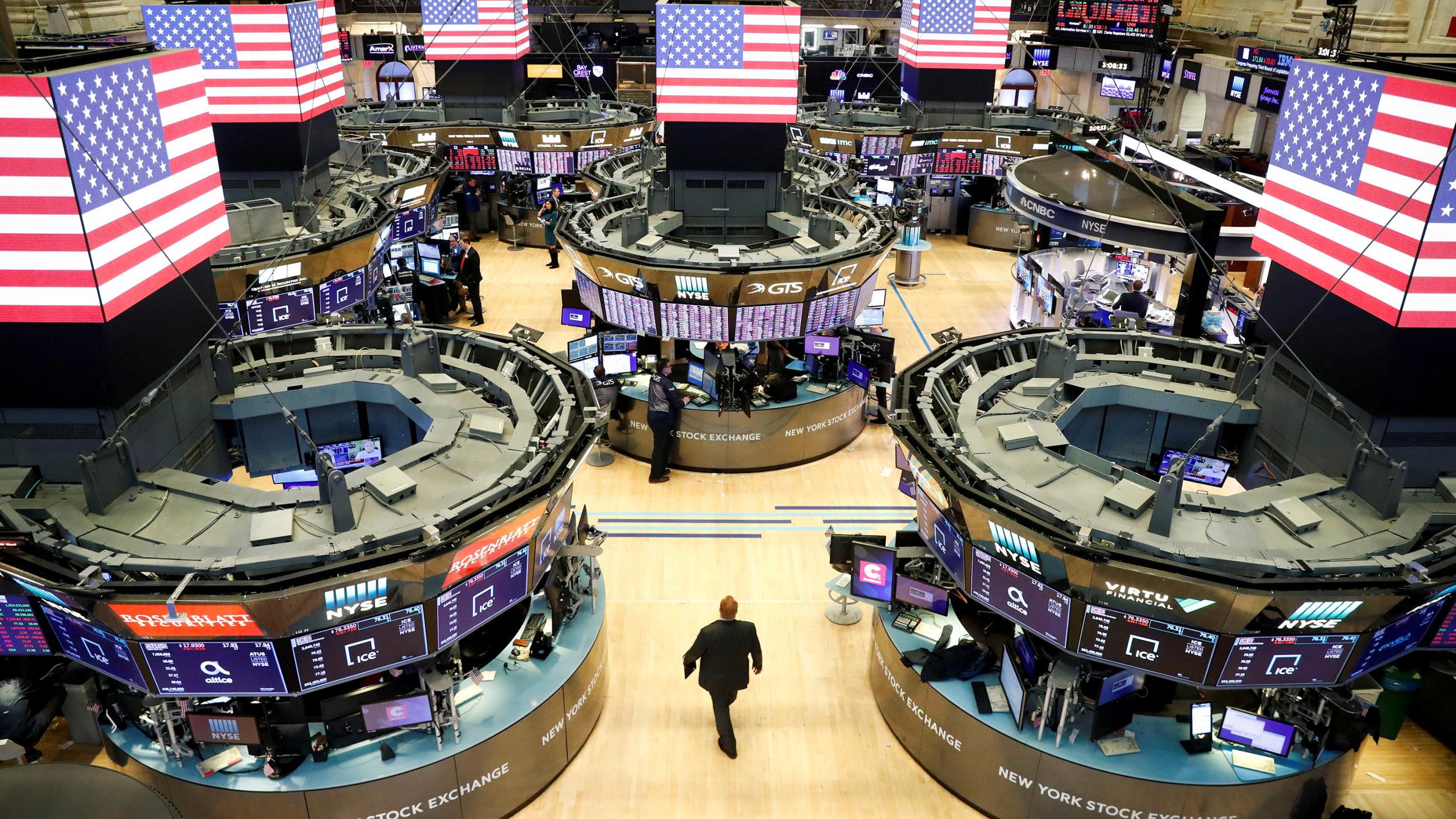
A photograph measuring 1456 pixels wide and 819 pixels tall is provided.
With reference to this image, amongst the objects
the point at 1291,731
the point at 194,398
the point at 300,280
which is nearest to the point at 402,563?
the point at 194,398

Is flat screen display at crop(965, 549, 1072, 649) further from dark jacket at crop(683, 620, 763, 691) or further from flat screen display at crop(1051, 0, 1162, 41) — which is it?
flat screen display at crop(1051, 0, 1162, 41)

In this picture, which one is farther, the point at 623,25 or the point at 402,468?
the point at 623,25

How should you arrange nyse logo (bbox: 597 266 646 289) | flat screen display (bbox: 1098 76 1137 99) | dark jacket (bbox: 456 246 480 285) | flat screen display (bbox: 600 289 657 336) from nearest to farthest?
nyse logo (bbox: 597 266 646 289) < flat screen display (bbox: 600 289 657 336) < dark jacket (bbox: 456 246 480 285) < flat screen display (bbox: 1098 76 1137 99)

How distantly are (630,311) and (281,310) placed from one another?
5.10 metres

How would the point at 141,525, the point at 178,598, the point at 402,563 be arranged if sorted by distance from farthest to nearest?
1. the point at 141,525
2. the point at 402,563
3. the point at 178,598

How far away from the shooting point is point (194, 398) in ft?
31.2

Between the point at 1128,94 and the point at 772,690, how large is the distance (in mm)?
31801

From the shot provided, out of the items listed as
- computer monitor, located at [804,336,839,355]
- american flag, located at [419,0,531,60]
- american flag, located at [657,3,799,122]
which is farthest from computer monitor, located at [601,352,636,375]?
american flag, located at [419,0,531,60]

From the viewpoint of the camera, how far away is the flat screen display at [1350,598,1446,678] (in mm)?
7418

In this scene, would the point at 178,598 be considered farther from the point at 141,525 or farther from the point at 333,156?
the point at 333,156

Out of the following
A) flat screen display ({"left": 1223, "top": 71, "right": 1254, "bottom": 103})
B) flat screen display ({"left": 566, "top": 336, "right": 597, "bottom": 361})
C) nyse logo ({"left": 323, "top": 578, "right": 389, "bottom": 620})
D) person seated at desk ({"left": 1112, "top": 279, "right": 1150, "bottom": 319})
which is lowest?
flat screen display ({"left": 566, "top": 336, "right": 597, "bottom": 361})

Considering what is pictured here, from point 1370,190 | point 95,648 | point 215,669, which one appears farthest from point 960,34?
point 95,648

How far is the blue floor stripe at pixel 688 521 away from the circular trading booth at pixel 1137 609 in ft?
12.5

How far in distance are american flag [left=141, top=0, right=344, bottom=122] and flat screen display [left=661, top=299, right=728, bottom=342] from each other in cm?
708
